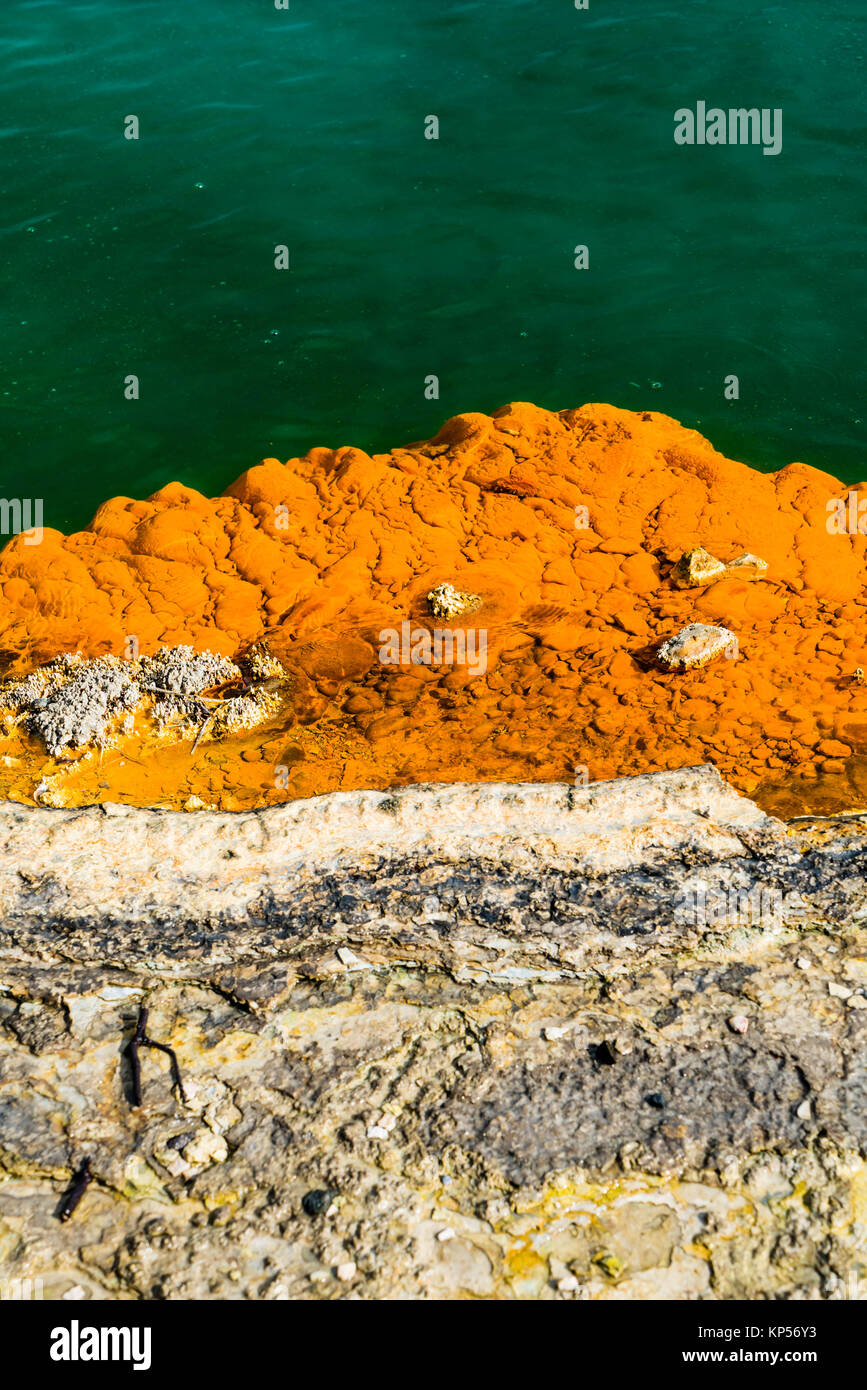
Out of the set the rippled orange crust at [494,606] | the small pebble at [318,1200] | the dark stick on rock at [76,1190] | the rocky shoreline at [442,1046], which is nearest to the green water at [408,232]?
the rippled orange crust at [494,606]

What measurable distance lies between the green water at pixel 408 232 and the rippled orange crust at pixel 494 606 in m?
0.77

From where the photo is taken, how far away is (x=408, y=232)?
998 cm

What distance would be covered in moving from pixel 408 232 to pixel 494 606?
209 inches

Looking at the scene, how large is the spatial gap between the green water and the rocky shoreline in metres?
5.19

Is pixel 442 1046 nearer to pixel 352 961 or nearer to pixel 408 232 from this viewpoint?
pixel 352 961

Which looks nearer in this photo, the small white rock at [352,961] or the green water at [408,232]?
the small white rock at [352,961]

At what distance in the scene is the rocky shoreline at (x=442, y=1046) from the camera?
2.64 m

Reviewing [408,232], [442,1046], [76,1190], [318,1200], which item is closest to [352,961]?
[442,1046]

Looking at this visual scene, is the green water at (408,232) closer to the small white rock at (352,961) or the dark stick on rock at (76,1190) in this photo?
the small white rock at (352,961)

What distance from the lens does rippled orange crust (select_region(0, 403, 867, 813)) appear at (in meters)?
5.30

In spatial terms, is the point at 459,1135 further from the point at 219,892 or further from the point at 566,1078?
the point at 219,892

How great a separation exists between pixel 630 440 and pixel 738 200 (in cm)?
402

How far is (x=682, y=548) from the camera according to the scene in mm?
6820
